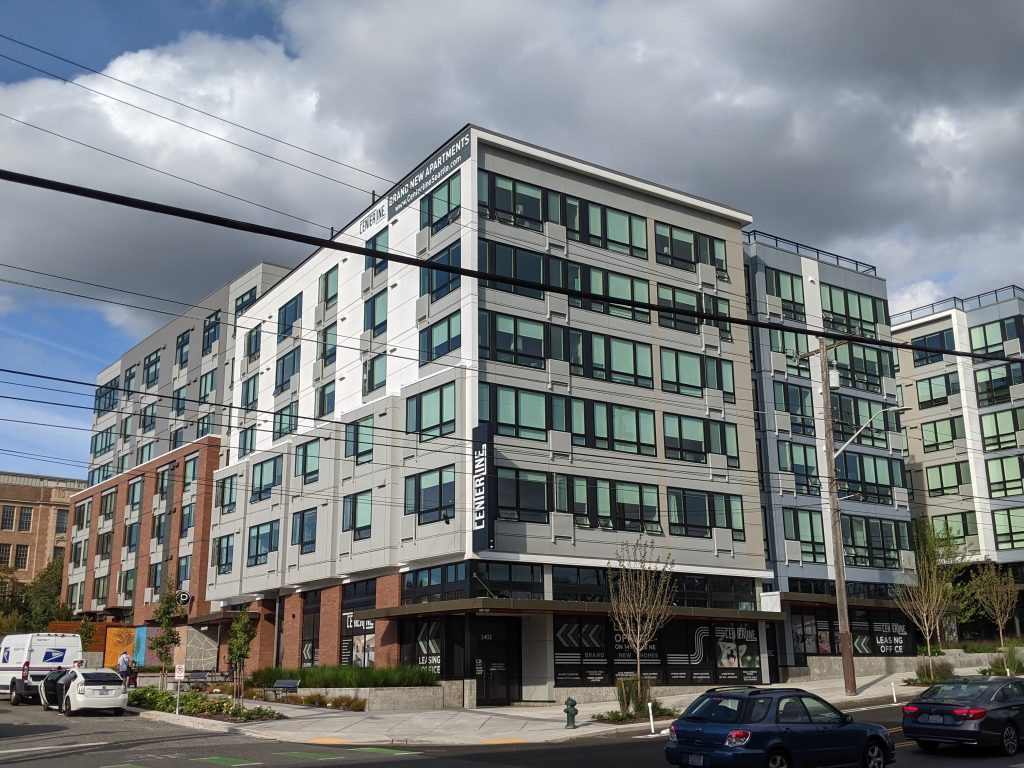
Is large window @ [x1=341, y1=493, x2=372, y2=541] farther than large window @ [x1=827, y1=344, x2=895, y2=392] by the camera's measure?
No

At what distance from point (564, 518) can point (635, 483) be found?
417cm

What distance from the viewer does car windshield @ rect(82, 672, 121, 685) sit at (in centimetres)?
3073

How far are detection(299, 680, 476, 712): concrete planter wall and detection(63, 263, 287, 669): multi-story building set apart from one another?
23.7 meters

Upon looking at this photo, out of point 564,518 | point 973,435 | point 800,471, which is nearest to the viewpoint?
point 564,518

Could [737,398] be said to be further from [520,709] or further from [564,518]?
[520,709]

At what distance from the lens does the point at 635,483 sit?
41844mm

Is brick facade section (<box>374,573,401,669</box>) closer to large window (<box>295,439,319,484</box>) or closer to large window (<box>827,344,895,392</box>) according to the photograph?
large window (<box>295,439,319,484</box>)

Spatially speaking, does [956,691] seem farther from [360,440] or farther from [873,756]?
[360,440]

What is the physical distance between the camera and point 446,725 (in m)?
29.3

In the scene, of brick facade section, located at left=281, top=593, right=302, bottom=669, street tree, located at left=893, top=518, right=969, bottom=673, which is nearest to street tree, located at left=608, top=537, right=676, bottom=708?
street tree, located at left=893, top=518, right=969, bottom=673

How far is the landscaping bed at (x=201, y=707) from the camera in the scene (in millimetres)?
29594

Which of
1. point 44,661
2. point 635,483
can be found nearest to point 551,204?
point 635,483

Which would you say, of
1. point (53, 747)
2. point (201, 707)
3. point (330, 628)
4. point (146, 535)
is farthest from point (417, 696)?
point (146, 535)

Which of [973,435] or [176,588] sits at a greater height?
[973,435]
